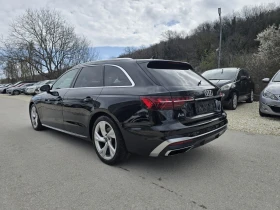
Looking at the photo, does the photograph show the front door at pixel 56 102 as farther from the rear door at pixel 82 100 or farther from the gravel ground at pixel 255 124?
the gravel ground at pixel 255 124

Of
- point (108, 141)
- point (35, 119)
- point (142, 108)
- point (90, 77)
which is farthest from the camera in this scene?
point (35, 119)

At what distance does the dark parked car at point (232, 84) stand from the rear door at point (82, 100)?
16.8 feet

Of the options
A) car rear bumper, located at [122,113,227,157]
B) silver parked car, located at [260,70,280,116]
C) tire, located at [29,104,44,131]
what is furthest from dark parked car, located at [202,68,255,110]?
tire, located at [29,104,44,131]

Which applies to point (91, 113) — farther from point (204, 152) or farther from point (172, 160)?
point (204, 152)

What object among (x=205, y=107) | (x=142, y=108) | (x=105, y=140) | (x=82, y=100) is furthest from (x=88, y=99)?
(x=205, y=107)

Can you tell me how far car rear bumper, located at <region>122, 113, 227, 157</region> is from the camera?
8.66 feet

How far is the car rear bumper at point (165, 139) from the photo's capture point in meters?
2.64

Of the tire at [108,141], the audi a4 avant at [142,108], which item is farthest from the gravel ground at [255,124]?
the tire at [108,141]

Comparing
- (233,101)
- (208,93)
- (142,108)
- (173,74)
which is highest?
(173,74)

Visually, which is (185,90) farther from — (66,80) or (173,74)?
(66,80)

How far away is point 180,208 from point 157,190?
41 centimetres

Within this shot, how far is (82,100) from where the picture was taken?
366 cm

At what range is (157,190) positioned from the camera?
255 centimetres

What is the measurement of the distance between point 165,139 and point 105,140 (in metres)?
1.09
